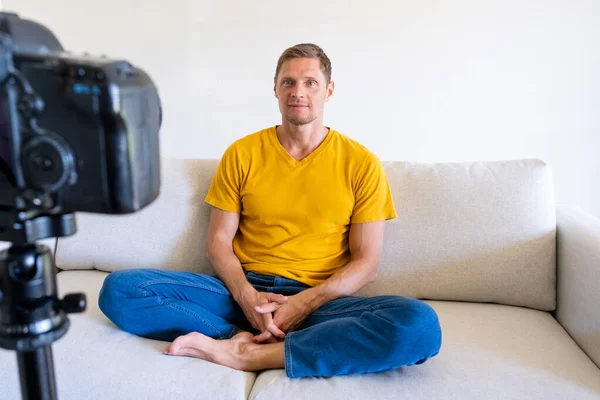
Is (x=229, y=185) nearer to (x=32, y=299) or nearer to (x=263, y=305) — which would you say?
(x=263, y=305)

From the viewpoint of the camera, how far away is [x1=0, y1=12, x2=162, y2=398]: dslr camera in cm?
59

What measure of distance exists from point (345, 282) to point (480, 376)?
45cm

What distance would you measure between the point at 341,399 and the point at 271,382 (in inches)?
6.7

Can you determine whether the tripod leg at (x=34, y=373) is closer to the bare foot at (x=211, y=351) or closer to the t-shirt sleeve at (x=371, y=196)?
the bare foot at (x=211, y=351)

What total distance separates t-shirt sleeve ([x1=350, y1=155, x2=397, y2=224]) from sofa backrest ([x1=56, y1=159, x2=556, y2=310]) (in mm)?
89

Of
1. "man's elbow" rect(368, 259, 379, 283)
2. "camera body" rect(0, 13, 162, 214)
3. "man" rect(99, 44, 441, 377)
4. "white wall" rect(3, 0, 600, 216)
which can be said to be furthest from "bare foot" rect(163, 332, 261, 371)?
"white wall" rect(3, 0, 600, 216)

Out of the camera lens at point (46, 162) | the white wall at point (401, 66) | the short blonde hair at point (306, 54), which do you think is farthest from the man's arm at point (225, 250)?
the camera lens at point (46, 162)

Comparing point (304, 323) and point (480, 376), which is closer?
point (480, 376)

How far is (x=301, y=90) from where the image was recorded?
1635 mm

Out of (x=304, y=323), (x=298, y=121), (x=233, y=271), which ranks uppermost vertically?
(x=298, y=121)

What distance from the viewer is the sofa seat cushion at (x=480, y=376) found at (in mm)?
1205

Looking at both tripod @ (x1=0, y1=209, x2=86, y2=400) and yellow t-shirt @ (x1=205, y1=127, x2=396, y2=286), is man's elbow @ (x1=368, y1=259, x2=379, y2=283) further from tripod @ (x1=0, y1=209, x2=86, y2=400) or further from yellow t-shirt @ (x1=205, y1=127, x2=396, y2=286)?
tripod @ (x1=0, y1=209, x2=86, y2=400)

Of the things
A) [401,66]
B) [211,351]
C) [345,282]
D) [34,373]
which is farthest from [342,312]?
[401,66]

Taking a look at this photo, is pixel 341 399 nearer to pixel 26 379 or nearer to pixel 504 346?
pixel 504 346
